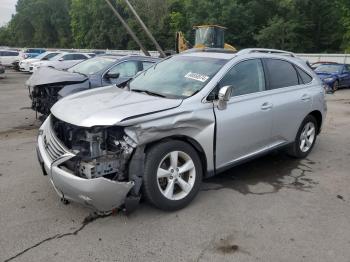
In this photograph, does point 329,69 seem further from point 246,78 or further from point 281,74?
point 246,78

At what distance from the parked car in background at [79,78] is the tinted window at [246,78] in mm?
3680

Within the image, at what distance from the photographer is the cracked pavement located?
3432 mm

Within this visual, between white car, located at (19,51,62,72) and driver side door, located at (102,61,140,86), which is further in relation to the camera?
white car, located at (19,51,62,72)

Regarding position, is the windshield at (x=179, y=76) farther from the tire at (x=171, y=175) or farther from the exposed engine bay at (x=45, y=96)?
the exposed engine bay at (x=45, y=96)

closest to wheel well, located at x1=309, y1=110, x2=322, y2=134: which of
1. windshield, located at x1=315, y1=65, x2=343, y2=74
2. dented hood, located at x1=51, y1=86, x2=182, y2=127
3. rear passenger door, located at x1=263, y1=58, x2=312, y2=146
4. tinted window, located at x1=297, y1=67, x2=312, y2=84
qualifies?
rear passenger door, located at x1=263, y1=58, x2=312, y2=146

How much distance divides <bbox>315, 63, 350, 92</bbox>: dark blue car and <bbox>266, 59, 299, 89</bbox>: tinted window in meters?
13.6

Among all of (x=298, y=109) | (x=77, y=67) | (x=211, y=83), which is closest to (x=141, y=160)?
(x=211, y=83)

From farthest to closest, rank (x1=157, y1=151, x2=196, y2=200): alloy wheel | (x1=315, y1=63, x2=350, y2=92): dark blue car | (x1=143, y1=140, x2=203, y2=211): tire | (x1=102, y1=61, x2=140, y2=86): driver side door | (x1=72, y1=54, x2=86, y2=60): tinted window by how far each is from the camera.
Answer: (x1=72, y1=54, x2=86, y2=60): tinted window < (x1=315, y1=63, x2=350, y2=92): dark blue car < (x1=102, y1=61, x2=140, y2=86): driver side door < (x1=157, y1=151, x2=196, y2=200): alloy wheel < (x1=143, y1=140, x2=203, y2=211): tire

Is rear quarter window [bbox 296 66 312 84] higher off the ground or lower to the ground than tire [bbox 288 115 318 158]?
higher

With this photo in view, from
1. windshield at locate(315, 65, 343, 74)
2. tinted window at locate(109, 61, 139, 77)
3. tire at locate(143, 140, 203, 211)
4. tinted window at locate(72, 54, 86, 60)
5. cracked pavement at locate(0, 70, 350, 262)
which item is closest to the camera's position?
cracked pavement at locate(0, 70, 350, 262)

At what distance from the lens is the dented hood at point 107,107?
3707mm

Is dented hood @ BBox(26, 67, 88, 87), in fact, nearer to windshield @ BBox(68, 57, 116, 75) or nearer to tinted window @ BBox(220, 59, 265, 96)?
windshield @ BBox(68, 57, 116, 75)

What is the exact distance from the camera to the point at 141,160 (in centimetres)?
378

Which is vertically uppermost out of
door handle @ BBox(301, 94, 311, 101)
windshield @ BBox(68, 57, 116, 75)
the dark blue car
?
windshield @ BBox(68, 57, 116, 75)
